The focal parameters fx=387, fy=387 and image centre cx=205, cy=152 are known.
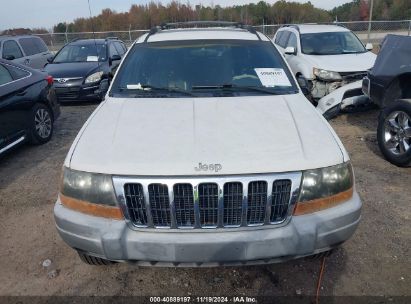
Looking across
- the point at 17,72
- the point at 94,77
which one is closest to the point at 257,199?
the point at 17,72

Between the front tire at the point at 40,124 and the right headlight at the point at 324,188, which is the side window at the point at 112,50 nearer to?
the front tire at the point at 40,124

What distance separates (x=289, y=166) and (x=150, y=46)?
7.48ft

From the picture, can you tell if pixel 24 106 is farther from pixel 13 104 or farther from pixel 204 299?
pixel 204 299

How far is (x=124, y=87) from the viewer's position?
3648 millimetres

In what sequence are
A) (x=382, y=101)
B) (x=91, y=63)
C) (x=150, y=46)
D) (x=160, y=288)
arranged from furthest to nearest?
(x=91, y=63) < (x=382, y=101) < (x=150, y=46) < (x=160, y=288)

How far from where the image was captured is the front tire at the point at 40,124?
609 centimetres

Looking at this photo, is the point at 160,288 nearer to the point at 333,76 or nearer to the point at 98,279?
the point at 98,279

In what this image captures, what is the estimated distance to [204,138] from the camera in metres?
2.68

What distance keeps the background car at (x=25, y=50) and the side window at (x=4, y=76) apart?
A: 5.16 meters

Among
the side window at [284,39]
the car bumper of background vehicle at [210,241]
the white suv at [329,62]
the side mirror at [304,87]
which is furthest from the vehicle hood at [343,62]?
the car bumper of background vehicle at [210,241]

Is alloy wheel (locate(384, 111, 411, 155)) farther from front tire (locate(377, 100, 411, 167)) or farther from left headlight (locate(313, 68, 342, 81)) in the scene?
left headlight (locate(313, 68, 342, 81))

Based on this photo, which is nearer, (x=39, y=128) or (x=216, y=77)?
(x=216, y=77)

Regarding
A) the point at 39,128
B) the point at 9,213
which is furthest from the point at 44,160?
the point at 9,213

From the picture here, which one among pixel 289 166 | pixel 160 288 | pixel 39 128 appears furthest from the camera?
pixel 39 128
